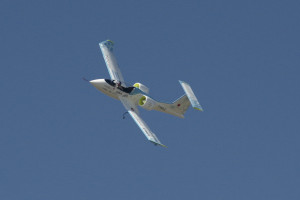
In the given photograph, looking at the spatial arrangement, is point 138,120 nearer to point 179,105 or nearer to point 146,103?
point 146,103

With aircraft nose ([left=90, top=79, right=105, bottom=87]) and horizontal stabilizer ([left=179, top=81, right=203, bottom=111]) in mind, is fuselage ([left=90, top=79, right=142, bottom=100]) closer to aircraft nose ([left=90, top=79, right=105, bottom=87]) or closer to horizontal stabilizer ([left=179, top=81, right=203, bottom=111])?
aircraft nose ([left=90, top=79, right=105, bottom=87])

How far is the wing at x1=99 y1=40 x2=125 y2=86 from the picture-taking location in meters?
105

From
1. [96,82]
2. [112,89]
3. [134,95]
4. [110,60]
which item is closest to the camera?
[96,82]

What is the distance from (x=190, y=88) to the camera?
106 m

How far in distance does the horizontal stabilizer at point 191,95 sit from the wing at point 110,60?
888cm

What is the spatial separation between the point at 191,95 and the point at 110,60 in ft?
42.5

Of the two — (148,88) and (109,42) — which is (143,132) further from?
(109,42)

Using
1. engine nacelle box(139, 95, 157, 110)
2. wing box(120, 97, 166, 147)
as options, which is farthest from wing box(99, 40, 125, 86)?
engine nacelle box(139, 95, 157, 110)

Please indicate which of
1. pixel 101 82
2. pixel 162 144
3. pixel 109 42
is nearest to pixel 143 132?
pixel 162 144

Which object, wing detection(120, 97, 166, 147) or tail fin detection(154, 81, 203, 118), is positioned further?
tail fin detection(154, 81, 203, 118)

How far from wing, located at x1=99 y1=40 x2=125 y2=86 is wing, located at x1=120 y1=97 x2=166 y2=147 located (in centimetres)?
296

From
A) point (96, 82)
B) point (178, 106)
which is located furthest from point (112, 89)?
point (178, 106)

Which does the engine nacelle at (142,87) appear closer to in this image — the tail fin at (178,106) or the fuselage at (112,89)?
the fuselage at (112,89)

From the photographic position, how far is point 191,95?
10431 cm
